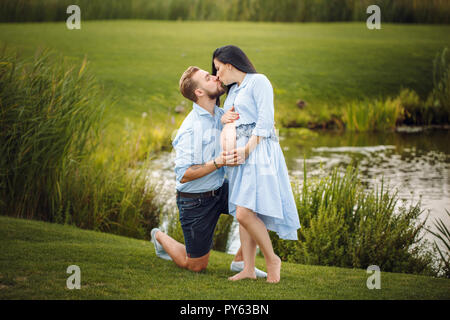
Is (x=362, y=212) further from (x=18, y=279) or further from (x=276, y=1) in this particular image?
(x=276, y=1)

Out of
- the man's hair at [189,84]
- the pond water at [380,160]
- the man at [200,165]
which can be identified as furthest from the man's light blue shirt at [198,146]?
the pond water at [380,160]

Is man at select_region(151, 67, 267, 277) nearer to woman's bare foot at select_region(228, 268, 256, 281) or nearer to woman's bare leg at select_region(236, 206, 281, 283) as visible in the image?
woman's bare foot at select_region(228, 268, 256, 281)

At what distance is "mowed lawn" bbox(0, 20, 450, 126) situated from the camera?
46.3ft

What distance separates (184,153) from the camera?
3.42m

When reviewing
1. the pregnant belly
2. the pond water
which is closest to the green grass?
the pregnant belly

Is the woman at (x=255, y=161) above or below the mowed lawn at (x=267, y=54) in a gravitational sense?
below

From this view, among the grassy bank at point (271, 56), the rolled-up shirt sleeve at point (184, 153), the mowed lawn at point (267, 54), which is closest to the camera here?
the rolled-up shirt sleeve at point (184, 153)

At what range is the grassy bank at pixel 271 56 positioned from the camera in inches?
537

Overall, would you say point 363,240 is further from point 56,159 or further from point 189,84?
point 56,159

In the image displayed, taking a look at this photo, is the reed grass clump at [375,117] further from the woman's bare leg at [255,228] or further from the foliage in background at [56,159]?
the woman's bare leg at [255,228]

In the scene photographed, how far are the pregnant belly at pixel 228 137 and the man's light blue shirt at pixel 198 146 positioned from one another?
0.57 ft

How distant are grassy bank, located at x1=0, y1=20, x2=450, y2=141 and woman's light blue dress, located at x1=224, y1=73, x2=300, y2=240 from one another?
690 cm

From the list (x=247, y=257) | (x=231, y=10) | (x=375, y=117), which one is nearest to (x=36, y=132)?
(x=247, y=257)

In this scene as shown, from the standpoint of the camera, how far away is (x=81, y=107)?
5543mm
